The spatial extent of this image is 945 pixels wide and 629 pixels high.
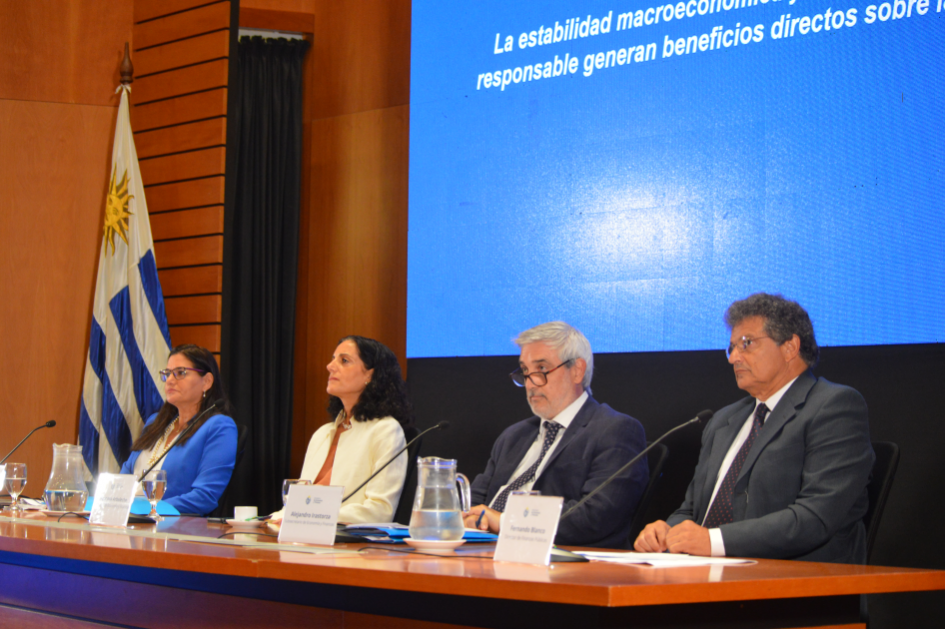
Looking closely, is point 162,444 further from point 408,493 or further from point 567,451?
point 567,451

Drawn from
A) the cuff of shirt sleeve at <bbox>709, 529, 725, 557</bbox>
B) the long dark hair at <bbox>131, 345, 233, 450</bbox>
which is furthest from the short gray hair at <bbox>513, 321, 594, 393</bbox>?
the long dark hair at <bbox>131, 345, 233, 450</bbox>

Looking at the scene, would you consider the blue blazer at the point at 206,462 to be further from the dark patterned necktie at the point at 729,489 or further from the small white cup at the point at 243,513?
the dark patterned necktie at the point at 729,489

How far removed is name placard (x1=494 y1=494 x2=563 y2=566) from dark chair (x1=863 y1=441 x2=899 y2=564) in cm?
97

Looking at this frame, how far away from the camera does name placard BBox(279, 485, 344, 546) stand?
1723 mm

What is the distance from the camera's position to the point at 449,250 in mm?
3797

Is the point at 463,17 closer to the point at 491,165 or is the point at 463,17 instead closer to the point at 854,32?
the point at 491,165

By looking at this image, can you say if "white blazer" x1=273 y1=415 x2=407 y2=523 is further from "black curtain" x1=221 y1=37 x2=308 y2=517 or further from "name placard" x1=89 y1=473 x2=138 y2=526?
"black curtain" x1=221 y1=37 x2=308 y2=517

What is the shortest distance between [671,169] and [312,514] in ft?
6.82

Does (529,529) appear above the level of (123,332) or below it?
below

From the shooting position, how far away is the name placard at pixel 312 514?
1.72 m

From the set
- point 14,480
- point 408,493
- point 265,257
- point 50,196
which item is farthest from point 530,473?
point 50,196

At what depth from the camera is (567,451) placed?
255 centimetres

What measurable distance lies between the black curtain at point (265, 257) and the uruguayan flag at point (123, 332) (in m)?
0.38

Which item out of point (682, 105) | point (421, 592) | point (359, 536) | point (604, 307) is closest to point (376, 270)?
point (604, 307)
